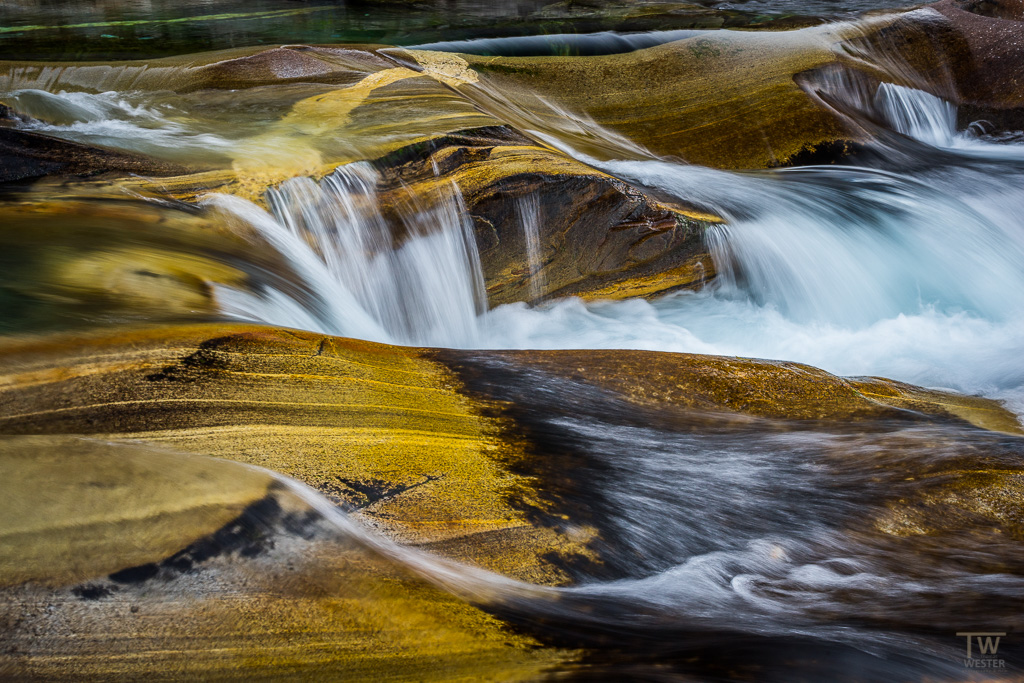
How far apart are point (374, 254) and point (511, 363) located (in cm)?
169

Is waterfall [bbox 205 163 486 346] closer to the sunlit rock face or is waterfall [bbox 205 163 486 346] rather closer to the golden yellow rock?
the sunlit rock face

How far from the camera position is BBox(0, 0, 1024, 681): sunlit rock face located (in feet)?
6.15

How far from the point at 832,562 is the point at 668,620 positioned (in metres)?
0.66

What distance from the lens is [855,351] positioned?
4.68 metres

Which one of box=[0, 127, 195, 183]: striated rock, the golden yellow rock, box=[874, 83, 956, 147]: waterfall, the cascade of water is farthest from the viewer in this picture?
box=[874, 83, 956, 147]: waterfall

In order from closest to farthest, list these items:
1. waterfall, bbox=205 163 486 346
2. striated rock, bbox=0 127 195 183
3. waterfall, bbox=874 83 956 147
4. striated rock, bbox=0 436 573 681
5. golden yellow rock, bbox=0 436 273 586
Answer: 1. striated rock, bbox=0 436 573 681
2. golden yellow rock, bbox=0 436 273 586
3. striated rock, bbox=0 127 195 183
4. waterfall, bbox=205 163 486 346
5. waterfall, bbox=874 83 956 147

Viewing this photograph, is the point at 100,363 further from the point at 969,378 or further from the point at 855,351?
the point at 969,378

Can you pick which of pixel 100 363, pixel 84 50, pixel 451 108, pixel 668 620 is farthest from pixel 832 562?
pixel 84 50

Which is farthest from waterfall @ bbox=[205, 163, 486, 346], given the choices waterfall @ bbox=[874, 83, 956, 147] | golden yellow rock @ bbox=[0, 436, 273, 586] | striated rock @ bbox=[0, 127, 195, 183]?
waterfall @ bbox=[874, 83, 956, 147]

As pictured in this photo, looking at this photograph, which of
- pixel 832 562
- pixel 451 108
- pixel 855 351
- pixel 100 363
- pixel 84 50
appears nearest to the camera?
pixel 832 562

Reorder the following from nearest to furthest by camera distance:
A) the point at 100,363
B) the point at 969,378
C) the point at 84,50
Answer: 1. the point at 100,363
2. the point at 969,378
3. the point at 84,50

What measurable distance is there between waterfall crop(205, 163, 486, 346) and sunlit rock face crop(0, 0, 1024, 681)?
0.08 feet

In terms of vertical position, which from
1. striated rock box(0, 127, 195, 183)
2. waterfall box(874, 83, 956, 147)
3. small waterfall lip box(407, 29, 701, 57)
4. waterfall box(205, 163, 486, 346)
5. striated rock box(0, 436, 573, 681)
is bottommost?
striated rock box(0, 436, 573, 681)

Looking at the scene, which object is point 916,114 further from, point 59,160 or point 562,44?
point 59,160
